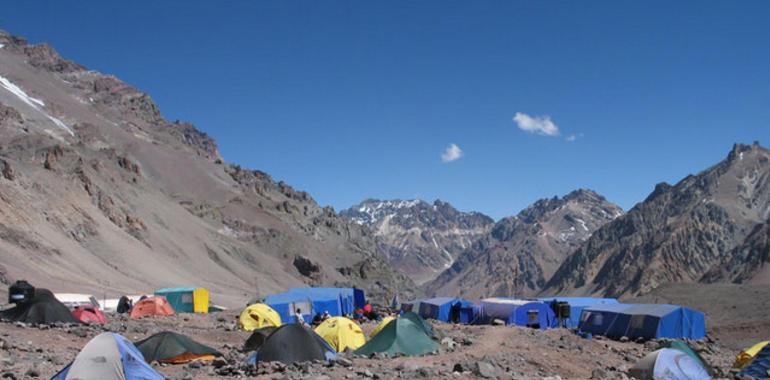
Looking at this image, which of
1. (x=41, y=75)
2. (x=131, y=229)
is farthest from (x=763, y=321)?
(x=41, y=75)

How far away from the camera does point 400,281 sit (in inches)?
5620

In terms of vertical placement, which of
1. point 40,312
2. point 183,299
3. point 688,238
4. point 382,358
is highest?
point 688,238

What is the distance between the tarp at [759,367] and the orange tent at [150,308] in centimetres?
2480

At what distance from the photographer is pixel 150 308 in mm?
32844

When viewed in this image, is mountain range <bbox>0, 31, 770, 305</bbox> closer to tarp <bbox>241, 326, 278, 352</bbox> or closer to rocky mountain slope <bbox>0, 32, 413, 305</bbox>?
rocky mountain slope <bbox>0, 32, 413, 305</bbox>

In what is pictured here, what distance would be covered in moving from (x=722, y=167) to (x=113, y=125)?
147120mm

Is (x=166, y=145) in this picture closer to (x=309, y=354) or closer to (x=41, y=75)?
(x=41, y=75)

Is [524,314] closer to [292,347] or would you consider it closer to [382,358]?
[382,358]

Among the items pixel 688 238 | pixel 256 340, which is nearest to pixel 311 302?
pixel 256 340

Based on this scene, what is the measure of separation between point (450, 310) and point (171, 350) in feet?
89.3

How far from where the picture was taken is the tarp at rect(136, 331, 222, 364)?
16.5 meters

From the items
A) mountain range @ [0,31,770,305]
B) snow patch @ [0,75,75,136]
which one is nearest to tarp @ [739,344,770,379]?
mountain range @ [0,31,770,305]

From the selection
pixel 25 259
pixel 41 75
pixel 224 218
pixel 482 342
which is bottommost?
pixel 482 342

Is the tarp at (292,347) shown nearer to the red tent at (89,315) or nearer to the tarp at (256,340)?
the tarp at (256,340)
